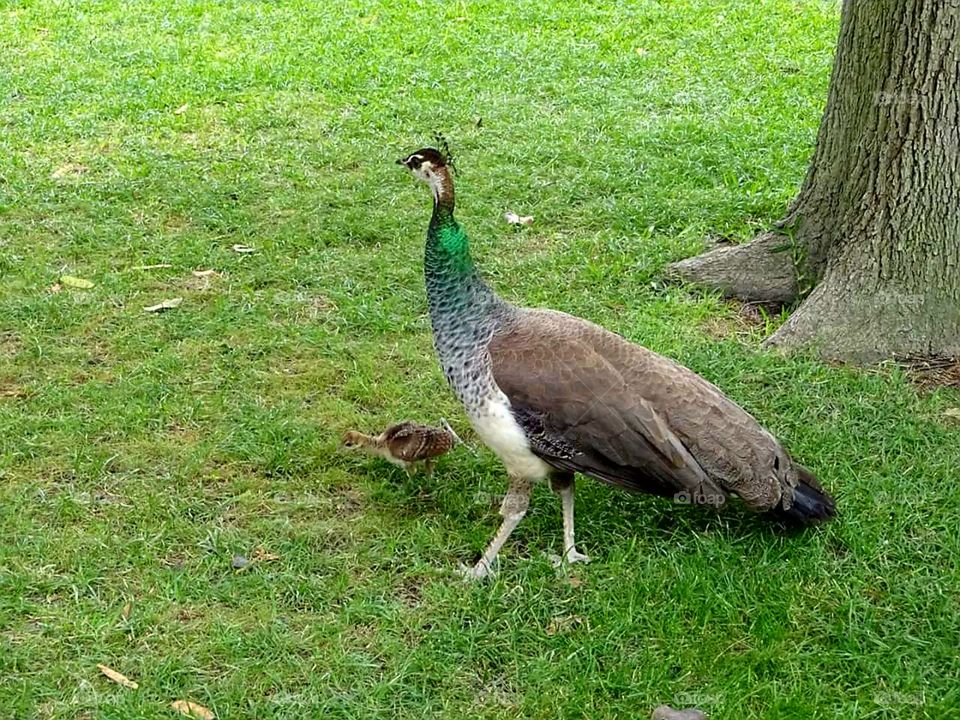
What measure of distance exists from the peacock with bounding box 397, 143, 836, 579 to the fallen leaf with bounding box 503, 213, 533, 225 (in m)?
2.72

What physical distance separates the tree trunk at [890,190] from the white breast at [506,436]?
197 cm

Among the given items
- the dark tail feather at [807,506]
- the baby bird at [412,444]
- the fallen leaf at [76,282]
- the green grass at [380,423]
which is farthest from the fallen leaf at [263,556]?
the fallen leaf at [76,282]

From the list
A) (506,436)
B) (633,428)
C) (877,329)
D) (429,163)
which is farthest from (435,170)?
(877,329)

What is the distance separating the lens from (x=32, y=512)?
4.46 m

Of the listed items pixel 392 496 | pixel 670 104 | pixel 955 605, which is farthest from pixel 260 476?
pixel 670 104

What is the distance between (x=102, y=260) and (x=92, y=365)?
1.22m

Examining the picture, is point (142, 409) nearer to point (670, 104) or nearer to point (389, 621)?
point (389, 621)

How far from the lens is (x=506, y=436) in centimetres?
412

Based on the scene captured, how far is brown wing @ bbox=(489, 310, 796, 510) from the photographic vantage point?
409cm

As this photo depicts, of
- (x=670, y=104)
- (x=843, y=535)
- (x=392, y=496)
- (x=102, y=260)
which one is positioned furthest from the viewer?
(x=670, y=104)

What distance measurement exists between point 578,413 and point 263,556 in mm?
1303

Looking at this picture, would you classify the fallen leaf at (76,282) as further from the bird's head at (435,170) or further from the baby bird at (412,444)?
the bird's head at (435,170)

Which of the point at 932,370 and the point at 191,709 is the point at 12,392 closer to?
the point at 191,709

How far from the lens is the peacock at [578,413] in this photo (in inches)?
161
